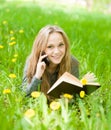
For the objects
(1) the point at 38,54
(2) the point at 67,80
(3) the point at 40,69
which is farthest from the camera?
(1) the point at 38,54

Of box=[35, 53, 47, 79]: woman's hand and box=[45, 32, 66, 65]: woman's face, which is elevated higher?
box=[45, 32, 66, 65]: woman's face

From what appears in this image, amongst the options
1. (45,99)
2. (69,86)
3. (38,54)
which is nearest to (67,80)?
(69,86)

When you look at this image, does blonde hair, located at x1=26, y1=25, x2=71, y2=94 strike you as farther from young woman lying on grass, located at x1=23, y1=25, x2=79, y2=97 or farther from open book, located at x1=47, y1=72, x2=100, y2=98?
open book, located at x1=47, y1=72, x2=100, y2=98

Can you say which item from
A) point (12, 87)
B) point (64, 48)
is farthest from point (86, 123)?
point (64, 48)

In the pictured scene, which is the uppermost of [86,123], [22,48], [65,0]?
[65,0]


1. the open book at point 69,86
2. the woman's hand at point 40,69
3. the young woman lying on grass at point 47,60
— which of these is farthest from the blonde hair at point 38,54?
the open book at point 69,86

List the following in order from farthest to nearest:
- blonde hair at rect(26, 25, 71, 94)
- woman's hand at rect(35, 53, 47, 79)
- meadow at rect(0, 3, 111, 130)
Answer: blonde hair at rect(26, 25, 71, 94)
woman's hand at rect(35, 53, 47, 79)
meadow at rect(0, 3, 111, 130)

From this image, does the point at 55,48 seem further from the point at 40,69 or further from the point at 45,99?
the point at 45,99

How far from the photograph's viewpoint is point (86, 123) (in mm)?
2074

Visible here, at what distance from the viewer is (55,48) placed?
299cm

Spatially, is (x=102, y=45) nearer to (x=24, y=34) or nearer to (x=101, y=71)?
(x=24, y=34)

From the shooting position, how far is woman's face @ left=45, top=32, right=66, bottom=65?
2980mm

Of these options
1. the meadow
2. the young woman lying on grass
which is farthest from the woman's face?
the meadow

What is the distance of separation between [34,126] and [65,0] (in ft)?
58.3
